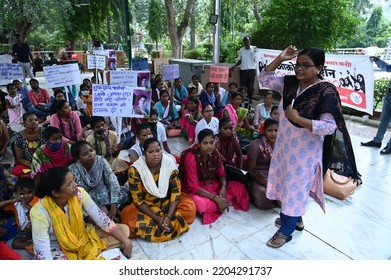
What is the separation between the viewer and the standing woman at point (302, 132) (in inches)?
72.7

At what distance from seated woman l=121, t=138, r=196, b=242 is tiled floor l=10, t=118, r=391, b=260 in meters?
0.11

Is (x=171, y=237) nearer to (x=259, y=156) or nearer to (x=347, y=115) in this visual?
(x=259, y=156)

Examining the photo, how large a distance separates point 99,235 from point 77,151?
74 cm

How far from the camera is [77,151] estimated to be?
8.23 feet

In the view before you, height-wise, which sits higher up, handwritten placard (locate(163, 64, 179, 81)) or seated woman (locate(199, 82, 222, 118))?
handwritten placard (locate(163, 64, 179, 81))

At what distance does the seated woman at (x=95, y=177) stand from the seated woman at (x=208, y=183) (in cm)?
70

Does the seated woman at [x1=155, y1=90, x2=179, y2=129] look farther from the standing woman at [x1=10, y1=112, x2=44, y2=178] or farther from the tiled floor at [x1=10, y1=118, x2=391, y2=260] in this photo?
the tiled floor at [x1=10, y1=118, x2=391, y2=260]

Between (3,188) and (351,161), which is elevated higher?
(351,161)

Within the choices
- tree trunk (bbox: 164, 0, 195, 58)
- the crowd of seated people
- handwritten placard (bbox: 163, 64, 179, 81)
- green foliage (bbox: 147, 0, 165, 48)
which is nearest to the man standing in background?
tree trunk (bbox: 164, 0, 195, 58)

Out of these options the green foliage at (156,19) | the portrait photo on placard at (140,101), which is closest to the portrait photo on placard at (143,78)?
the portrait photo on placard at (140,101)

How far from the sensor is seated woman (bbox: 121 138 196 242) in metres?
2.53
